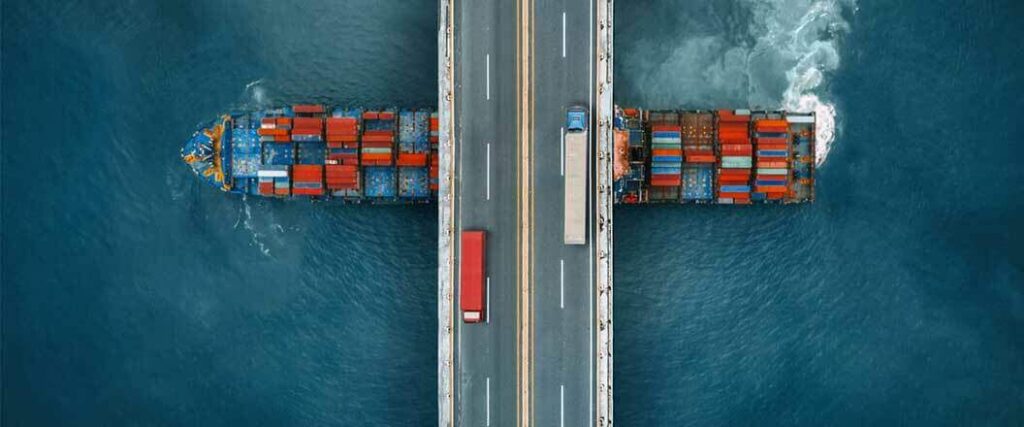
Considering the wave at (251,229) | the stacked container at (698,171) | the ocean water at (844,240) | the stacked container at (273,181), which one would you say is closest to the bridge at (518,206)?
the ocean water at (844,240)

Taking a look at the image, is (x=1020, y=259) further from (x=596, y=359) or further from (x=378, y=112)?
(x=378, y=112)

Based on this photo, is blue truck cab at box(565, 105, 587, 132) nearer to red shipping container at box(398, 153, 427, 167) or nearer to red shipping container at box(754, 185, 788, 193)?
red shipping container at box(398, 153, 427, 167)

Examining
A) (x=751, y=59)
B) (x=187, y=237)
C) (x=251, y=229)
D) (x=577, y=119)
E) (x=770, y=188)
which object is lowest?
(x=187, y=237)

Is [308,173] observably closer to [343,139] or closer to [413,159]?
[343,139]

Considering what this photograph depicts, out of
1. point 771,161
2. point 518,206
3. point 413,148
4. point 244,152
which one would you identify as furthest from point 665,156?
point 244,152

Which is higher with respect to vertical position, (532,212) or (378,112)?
(378,112)

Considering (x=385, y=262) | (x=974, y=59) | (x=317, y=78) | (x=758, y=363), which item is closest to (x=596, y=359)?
(x=758, y=363)

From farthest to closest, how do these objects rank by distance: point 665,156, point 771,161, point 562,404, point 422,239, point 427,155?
point 422,239 < point 427,155 < point 771,161 < point 665,156 < point 562,404
